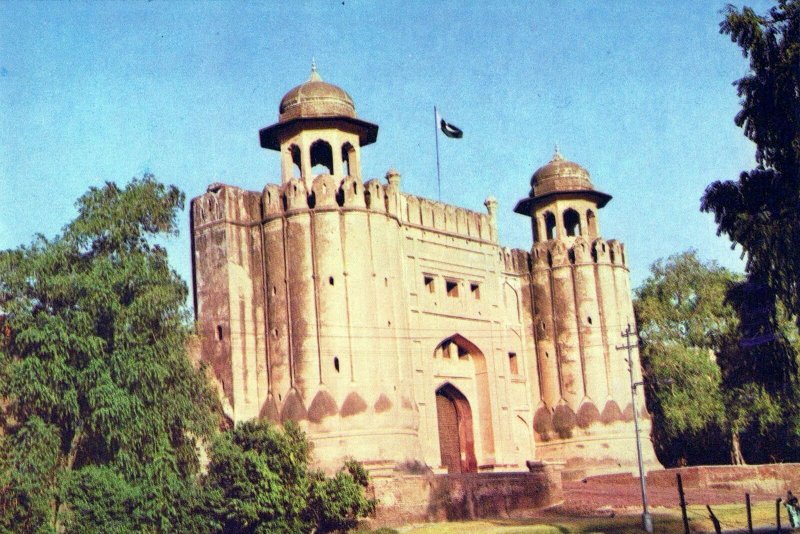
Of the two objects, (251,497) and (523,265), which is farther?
(523,265)

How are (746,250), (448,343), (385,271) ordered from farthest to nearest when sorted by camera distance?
(448,343), (385,271), (746,250)

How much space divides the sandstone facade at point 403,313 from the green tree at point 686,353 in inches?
103

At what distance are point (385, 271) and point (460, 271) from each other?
491cm

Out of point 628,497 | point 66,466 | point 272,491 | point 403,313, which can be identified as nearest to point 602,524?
point 628,497

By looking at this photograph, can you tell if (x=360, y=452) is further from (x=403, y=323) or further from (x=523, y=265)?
(x=523, y=265)

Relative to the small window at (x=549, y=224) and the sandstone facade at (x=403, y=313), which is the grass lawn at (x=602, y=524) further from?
the small window at (x=549, y=224)

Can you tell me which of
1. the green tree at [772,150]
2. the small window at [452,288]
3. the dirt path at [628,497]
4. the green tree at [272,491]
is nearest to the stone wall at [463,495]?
the green tree at [272,491]

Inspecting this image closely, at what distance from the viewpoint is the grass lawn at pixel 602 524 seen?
27625 millimetres

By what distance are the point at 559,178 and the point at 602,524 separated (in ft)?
52.8

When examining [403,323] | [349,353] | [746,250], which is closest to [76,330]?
[349,353]

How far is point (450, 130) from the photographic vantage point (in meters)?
38.5

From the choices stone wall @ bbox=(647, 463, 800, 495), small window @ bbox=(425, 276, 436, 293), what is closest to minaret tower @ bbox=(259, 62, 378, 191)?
small window @ bbox=(425, 276, 436, 293)

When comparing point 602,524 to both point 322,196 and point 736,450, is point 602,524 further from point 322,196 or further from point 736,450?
point 736,450

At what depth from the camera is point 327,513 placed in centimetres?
2861
